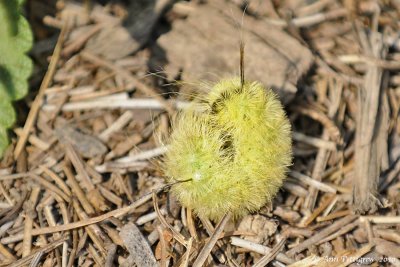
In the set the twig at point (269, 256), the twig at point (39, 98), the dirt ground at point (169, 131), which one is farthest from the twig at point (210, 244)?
the twig at point (39, 98)

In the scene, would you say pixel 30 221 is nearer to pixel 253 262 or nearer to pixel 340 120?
pixel 253 262

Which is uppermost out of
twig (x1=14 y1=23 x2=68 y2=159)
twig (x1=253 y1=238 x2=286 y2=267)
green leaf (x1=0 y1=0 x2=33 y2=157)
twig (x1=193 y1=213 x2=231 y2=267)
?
green leaf (x1=0 y1=0 x2=33 y2=157)

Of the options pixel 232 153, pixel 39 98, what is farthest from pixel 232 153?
pixel 39 98

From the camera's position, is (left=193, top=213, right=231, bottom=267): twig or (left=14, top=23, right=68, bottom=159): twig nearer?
(left=193, top=213, right=231, bottom=267): twig

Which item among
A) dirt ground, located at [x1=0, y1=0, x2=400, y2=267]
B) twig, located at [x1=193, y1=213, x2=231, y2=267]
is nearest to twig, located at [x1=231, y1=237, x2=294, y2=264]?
dirt ground, located at [x1=0, y1=0, x2=400, y2=267]

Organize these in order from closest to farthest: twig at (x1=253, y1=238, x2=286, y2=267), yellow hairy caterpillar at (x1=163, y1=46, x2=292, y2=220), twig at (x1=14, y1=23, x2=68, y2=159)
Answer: yellow hairy caterpillar at (x1=163, y1=46, x2=292, y2=220) < twig at (x1=253, y1=238, x2=286, y2=267) < twig at (x1=14, y1=23, x2=68, y2=159)

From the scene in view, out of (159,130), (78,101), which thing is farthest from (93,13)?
(159,130)

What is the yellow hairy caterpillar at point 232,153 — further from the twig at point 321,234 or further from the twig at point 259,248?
the twig at point 321,234

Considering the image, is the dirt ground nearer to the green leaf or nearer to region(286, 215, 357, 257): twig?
region(286, 215, 357, 257): twig
